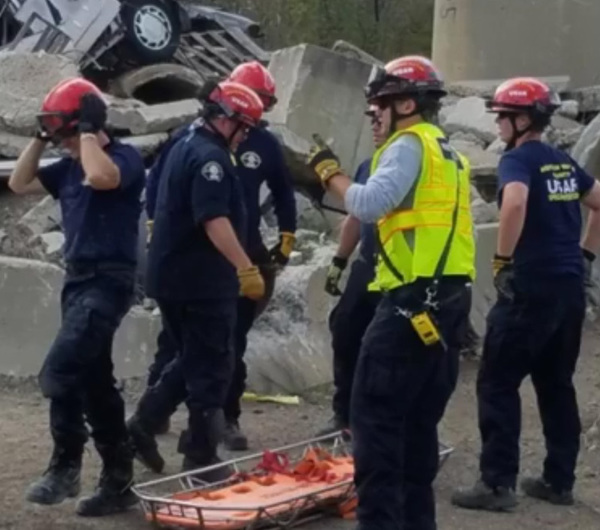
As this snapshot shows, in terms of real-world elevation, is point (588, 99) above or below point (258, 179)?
above

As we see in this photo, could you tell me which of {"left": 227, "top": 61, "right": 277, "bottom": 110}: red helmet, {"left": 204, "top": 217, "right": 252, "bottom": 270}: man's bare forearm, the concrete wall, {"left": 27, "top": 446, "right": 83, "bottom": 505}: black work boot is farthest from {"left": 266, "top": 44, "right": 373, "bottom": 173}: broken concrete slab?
{"left": 27, "top": 446, "right": 83, "bottom": 505}: black work boot

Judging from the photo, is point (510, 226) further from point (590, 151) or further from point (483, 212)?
point (590, 151)

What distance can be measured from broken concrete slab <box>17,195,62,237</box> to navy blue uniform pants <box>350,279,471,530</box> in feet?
17.2

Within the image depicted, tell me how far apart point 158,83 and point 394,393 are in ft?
30.1

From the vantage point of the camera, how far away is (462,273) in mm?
5715

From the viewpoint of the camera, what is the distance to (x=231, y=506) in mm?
6297

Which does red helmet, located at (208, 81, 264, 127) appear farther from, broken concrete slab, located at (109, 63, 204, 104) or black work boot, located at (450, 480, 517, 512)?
broken concrete slab, located at (109, 63, 204, 104)

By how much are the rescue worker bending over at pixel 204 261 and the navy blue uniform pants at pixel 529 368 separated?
115cm

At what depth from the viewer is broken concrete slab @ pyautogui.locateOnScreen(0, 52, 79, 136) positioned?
1186cm

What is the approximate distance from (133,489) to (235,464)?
0.67m

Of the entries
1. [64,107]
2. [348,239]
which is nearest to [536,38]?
[348,239]

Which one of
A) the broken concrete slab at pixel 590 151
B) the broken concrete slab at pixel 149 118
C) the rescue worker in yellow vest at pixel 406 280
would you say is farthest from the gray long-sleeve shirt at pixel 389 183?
the broken concrete slab at pixel 590 151

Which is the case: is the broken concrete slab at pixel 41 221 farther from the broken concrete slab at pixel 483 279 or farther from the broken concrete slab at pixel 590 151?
the broken concrete slab at pixel 590 151

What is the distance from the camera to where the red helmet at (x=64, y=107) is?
648 centimetres
